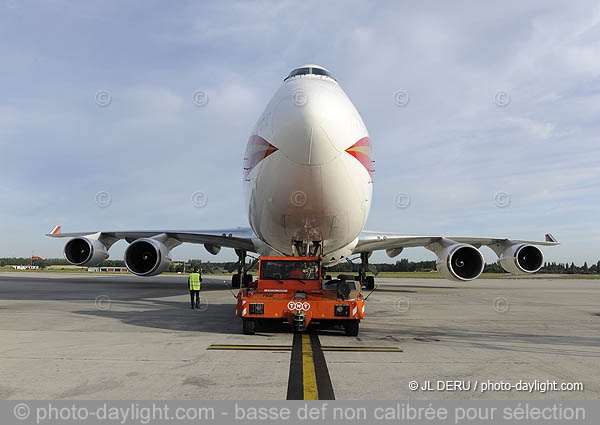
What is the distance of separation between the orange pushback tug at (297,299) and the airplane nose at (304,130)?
2.24m

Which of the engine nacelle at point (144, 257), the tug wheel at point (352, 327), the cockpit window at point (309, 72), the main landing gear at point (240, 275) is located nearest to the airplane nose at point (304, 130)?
the cockpit window at point (309, 72)

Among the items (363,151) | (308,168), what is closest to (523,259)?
(363,151)

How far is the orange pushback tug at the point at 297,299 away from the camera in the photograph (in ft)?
23.4

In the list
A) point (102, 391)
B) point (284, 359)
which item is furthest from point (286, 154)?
point (102, 391)

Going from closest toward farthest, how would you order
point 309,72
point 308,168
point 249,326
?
point 308,168 < point 249,326 < point 309,72

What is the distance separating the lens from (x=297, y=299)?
23.7 ft

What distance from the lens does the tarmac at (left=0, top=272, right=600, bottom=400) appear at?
396 centimetres

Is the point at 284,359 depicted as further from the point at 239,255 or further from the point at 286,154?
the point at 239,255

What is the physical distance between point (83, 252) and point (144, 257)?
11.2 feet

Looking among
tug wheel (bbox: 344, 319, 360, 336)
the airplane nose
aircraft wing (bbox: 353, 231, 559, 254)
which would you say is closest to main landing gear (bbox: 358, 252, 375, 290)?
aircraft wing (bbox: 353, 231, 559, 254)

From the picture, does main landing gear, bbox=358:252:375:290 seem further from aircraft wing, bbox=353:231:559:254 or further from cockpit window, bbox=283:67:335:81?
cockpit window, bbox=283:67:335:81

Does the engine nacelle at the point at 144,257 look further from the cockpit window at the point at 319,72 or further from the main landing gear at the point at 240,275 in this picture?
the cockpit window at the point at 319,72

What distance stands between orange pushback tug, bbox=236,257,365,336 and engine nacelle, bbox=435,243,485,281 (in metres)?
6.16

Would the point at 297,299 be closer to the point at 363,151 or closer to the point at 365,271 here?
the point at 363,151
